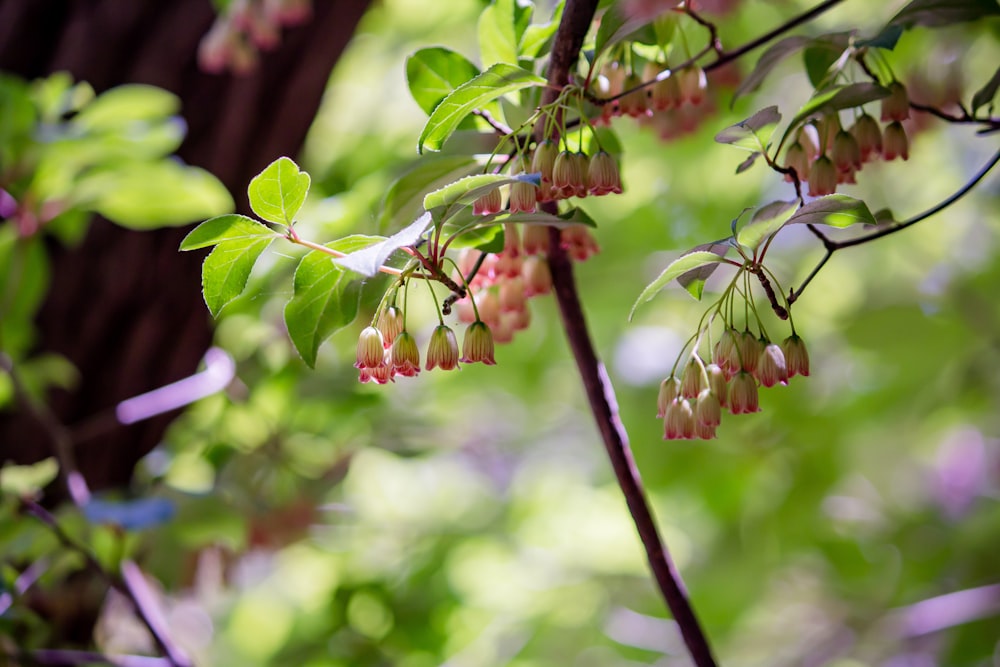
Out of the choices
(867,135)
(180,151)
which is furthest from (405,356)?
(180,151)

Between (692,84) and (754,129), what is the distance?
4.9 inches

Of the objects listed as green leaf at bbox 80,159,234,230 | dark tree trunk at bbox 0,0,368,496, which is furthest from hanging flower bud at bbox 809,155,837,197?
dark tree trunk at bbox 0,0,368,496

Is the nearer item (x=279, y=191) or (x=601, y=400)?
(x=279, y=191)

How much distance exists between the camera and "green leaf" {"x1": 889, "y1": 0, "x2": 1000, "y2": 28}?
1.68ft

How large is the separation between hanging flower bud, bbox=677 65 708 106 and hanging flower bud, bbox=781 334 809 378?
0.19 m

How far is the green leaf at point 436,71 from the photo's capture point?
0.59 meters

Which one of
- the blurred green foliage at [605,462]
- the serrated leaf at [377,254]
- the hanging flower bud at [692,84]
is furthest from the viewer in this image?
the blurred green foliage at [605,462]

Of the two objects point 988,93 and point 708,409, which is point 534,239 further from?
point 988,93

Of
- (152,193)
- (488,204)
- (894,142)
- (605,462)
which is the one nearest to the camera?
(488,204)

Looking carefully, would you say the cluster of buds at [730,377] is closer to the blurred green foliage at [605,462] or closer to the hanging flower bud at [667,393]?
the hanging flower bud at [667,393]

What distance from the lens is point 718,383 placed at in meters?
0.56

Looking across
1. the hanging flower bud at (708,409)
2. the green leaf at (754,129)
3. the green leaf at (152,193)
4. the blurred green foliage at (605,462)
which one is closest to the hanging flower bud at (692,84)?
the green leaf at (754,129)

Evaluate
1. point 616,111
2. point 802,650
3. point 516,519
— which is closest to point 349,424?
point 516,519

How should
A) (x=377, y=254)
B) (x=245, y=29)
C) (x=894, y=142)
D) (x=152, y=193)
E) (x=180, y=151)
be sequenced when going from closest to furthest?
(x=377, y=254) < (x=894, y=142) < (x=152, y=193) < (x=245, y=29) < (x=180, y=151)
